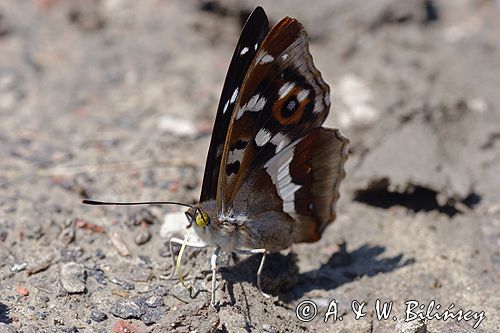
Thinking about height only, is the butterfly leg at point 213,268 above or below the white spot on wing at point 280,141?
below

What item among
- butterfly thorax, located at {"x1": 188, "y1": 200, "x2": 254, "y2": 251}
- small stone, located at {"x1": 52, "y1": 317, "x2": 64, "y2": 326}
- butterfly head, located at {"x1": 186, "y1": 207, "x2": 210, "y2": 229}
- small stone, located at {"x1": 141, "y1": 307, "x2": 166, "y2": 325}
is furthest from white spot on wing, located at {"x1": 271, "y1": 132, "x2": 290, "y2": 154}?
small stone, located at {"x1": 52, "y1": 317, "x2": 64, "y2": 326}

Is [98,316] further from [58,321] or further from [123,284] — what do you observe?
[123,284]

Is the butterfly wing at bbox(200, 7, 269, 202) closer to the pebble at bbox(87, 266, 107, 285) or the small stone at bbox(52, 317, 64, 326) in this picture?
the pebble at bbox(87, 266, 107, 285)

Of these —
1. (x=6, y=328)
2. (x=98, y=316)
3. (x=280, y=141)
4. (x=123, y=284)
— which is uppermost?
(x=280, y=141)

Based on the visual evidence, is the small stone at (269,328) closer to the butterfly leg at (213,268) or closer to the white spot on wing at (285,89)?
the butterfly leg at (213,268)

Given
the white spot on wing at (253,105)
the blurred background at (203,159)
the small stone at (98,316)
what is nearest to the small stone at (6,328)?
the blurred background at (203,159)

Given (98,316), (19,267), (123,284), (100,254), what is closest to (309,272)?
(123,284)
